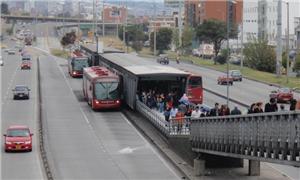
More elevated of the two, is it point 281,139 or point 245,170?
point 281,139

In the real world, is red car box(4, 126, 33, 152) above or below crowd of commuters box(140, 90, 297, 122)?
below

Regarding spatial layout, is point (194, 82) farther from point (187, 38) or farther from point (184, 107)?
point (187, 38)

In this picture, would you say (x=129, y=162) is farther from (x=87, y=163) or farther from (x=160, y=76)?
(x=160, y=76)

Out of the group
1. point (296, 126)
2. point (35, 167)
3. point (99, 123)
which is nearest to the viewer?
point (296, 126)

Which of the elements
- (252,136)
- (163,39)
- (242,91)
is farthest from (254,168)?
(163,39)

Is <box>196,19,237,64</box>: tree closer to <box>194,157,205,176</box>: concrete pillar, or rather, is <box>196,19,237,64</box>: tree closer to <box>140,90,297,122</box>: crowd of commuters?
<box>140,90,297,122</box>: crowd of commuters

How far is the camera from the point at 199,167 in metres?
32.3

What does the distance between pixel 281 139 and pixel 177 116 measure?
13.8 meters

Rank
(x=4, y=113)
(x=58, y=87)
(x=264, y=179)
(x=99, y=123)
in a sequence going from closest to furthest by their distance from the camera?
(x=264, y=179) < (x=99, y=123) < (x=4, y=113) < (x=58, y=87)

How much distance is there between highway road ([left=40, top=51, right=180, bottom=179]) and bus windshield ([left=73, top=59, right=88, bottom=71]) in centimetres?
2492

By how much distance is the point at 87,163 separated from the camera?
114 ft

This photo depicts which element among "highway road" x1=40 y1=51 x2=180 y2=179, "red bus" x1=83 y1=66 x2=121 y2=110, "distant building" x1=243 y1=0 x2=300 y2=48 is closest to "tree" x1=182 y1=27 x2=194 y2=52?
"distant building" x1=243 y1=0 x2=300 y2=48

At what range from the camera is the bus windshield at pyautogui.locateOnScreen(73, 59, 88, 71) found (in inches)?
3423

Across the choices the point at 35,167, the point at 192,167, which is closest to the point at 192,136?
the point at 192,167
